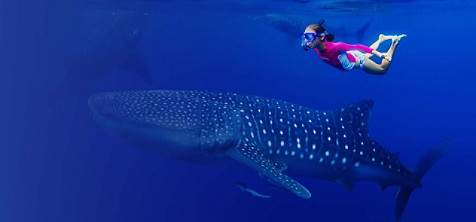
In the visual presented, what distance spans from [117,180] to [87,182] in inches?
42.1

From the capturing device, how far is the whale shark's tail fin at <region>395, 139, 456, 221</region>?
609cm

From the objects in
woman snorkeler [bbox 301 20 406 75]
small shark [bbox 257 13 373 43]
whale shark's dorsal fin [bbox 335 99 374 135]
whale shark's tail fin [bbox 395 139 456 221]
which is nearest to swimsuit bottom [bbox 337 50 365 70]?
woman snorkeler [bbox 301 20 406 75]

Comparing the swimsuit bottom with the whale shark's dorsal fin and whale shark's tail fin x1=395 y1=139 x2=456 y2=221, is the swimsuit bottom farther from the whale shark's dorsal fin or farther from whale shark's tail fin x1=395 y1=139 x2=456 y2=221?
whale shark's tail fin x1=395 y1=139 x2=456 y2=221

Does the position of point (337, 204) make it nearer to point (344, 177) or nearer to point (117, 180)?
point (344, 177)

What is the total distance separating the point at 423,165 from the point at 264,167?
3071 millimetres

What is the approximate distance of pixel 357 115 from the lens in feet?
21.7

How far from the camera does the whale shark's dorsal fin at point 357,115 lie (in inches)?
260

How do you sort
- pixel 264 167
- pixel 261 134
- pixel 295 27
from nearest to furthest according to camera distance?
pixel 264 167 < pixel 261 134 < pixel 295 27

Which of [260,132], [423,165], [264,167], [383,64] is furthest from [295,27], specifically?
[264,167]

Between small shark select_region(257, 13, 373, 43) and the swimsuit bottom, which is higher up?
the swimsuit bottom

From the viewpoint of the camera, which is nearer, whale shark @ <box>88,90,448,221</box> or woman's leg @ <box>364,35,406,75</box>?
woman's leg @ <box>364,35,406,75</box>

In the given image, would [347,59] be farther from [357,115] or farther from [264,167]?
[357,115]

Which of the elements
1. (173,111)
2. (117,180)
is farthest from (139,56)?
(173,111)

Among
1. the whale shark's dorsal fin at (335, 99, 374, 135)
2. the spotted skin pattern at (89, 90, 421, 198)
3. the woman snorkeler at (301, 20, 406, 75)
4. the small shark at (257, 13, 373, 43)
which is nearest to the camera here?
the woman snorkeler at (301, 20, 406, 75)
